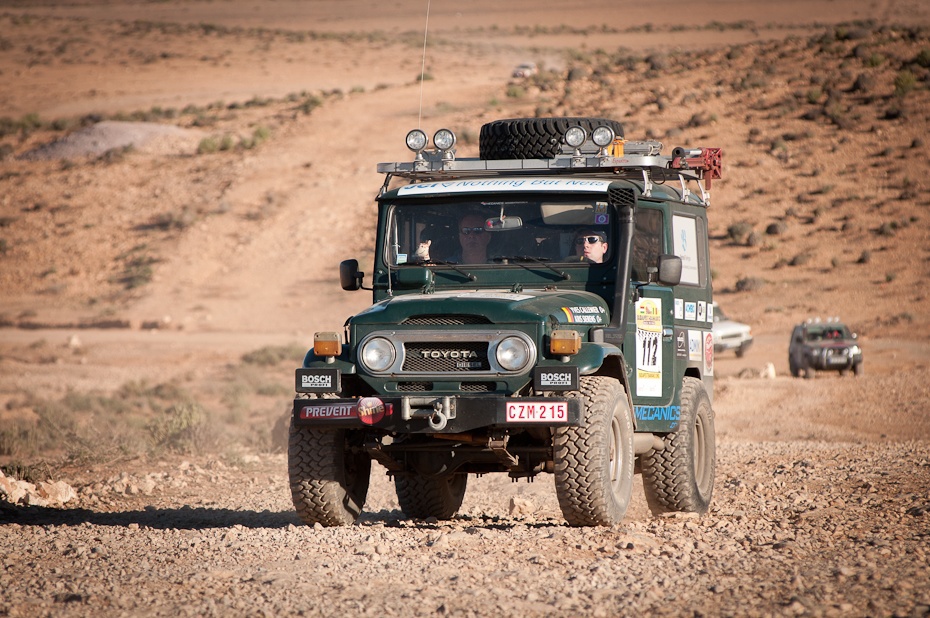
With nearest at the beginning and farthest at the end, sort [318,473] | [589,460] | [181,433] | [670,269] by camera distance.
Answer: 1. [589,460]
2. [318,473]
3. [670,269]
4. [181,433]

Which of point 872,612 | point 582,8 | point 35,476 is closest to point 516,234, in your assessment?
point 872,612

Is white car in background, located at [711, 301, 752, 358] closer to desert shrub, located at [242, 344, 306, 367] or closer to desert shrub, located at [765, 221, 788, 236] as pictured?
desert shrub, located at [765, 221, 788, 236]

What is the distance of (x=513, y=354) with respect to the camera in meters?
8.74

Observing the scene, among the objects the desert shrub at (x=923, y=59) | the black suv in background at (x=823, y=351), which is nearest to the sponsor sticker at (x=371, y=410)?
the black suv in background at (x=823, y=351)

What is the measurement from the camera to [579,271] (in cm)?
978

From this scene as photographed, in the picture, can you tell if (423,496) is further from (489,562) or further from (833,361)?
(833,361)

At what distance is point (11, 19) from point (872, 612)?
10862 cm

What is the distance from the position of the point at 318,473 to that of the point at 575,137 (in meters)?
3.42

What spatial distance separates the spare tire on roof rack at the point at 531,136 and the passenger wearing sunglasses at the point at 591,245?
4.02 ft

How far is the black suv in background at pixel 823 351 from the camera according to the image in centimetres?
2744

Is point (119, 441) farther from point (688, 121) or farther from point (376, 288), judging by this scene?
point (688, 121)

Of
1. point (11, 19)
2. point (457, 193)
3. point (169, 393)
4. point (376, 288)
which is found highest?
point (11, 19)

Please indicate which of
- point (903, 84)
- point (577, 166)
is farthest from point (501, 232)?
point (903, 84)

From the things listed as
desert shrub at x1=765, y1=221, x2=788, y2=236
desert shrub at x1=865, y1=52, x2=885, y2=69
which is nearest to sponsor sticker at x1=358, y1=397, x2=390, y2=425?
desert shrub at x1=765, y1=221, x2=788, y2=236
